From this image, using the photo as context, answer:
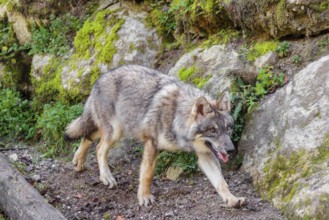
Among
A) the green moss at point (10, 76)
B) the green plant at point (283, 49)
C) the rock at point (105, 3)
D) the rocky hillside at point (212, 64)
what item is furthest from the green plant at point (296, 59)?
the green moss at point (10, 76)

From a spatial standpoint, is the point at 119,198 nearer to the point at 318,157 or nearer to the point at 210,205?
the point at 210,205

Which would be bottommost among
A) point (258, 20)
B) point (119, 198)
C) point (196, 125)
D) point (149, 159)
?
point (119, 198)

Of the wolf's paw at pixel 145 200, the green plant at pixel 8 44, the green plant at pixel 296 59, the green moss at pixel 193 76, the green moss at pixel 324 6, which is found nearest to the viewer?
the wolf's paw at pixel 145 200

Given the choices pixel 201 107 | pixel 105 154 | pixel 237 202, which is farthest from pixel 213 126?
pixel 105 154

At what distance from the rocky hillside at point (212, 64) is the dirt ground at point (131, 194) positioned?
270mm

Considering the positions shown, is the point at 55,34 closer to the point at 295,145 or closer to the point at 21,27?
the point at 21,27

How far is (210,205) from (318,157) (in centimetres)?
138

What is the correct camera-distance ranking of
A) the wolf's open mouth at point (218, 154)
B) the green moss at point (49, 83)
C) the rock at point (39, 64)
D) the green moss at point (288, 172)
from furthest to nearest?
1. the rock at point (39, 64)
2. the green moss at point (49, 83)
3. the wolf's open mouth at point (218, 154)
4. the green moss at point (288, 172)

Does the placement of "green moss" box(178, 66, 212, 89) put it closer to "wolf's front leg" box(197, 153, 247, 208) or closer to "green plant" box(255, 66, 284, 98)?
"green plant" box(255, 66, 284, 98)

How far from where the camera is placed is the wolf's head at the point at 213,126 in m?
5.68

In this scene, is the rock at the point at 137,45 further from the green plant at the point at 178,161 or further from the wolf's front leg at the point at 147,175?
the wolf's front leg at the point at 147,175

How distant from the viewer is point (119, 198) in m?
6.66

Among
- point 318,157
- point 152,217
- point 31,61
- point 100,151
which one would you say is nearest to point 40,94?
point 31,61

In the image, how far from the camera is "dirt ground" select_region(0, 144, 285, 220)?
575 cm
